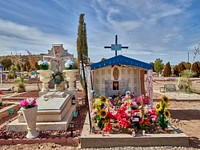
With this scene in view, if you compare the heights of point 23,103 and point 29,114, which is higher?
point 23,103

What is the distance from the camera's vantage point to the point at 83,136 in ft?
12.9

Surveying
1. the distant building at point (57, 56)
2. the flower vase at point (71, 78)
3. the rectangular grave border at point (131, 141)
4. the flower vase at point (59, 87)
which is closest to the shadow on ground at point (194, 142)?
the rectangular grave border at point (131, 141)

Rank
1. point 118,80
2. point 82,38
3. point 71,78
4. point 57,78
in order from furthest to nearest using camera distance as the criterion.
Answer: point 82,38 → point 118,80 → point 57,78 → point 71,78

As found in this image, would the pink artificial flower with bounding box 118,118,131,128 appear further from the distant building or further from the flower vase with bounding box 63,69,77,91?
the distant building

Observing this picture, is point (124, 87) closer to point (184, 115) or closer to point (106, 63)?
point (106, 63)

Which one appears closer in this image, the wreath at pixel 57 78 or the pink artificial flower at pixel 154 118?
the pink artificial flower at pixel 154 118

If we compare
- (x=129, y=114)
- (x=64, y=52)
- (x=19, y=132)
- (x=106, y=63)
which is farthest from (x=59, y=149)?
(x=64, y=52)

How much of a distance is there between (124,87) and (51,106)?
13.1 ft

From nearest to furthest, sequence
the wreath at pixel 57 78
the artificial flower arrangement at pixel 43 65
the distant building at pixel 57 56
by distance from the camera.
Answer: the artificial flower arrangement at pixel 43 65
the wreath at pixel 57 78
the distant building at pixel 57 56

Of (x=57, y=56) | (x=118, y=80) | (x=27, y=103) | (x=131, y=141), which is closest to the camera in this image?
(x=131, y=141)

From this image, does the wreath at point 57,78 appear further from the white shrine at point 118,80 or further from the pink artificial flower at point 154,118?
the pink artificial flower at point 154,118

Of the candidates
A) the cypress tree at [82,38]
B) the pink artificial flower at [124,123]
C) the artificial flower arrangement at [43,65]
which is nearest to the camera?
the pink artificial flower at [124,123]

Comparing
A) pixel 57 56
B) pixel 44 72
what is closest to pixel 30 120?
pixel 44 72

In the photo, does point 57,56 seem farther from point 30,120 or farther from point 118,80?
point 30,120
